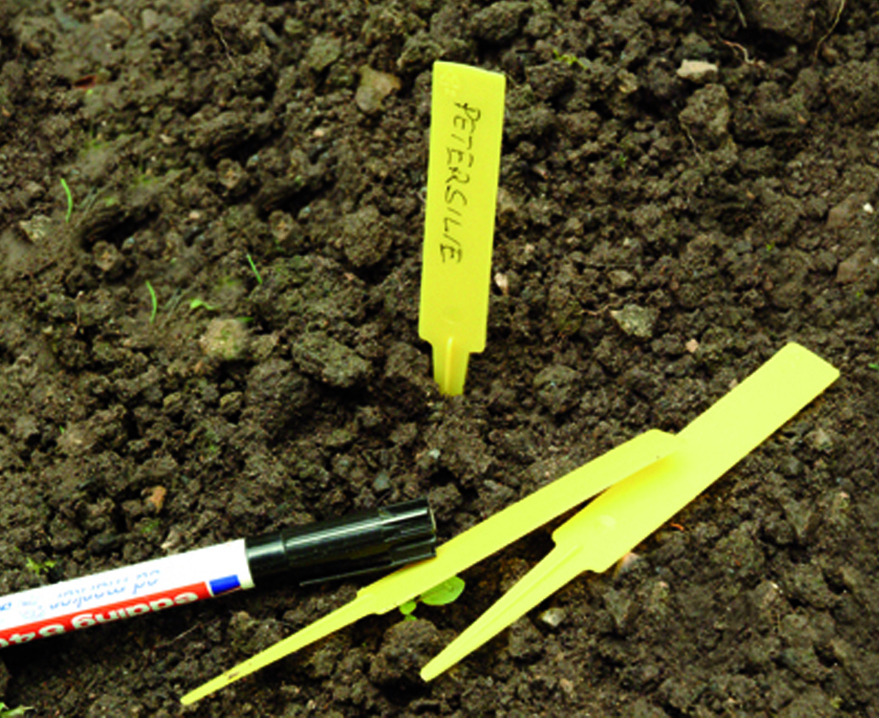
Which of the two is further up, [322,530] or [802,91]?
[802,91]

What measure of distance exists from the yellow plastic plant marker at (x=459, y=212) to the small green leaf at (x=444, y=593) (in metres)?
0.36

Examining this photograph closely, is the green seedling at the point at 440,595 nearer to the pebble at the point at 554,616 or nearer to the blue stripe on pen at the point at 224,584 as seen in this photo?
the pebble at the point at 554,616

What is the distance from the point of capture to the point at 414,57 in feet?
5.76

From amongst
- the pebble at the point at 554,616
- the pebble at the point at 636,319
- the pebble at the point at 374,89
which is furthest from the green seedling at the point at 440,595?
the pebble at the point at 374,89

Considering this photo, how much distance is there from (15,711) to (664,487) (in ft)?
3.59

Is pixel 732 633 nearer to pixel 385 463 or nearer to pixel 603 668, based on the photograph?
pixel 603 668

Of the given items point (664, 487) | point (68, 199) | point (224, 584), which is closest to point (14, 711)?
point (224, 584)

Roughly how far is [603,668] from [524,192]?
88 centimetres

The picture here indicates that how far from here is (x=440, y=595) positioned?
1.39 m

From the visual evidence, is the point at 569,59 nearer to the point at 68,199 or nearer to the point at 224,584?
the point at 68,199

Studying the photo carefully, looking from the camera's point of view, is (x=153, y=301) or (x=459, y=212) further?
(x=153, y=301)

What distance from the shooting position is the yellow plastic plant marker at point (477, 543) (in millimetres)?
1323

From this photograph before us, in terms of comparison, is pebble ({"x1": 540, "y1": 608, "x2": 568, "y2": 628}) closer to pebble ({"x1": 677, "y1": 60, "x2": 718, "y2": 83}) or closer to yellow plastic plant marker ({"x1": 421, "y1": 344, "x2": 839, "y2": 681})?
yellow plastic plant marker ({"x1": 421, "y1": 344, "x2": 839, "y2": 681})

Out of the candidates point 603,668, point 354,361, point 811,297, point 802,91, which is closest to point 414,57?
point 354,361
